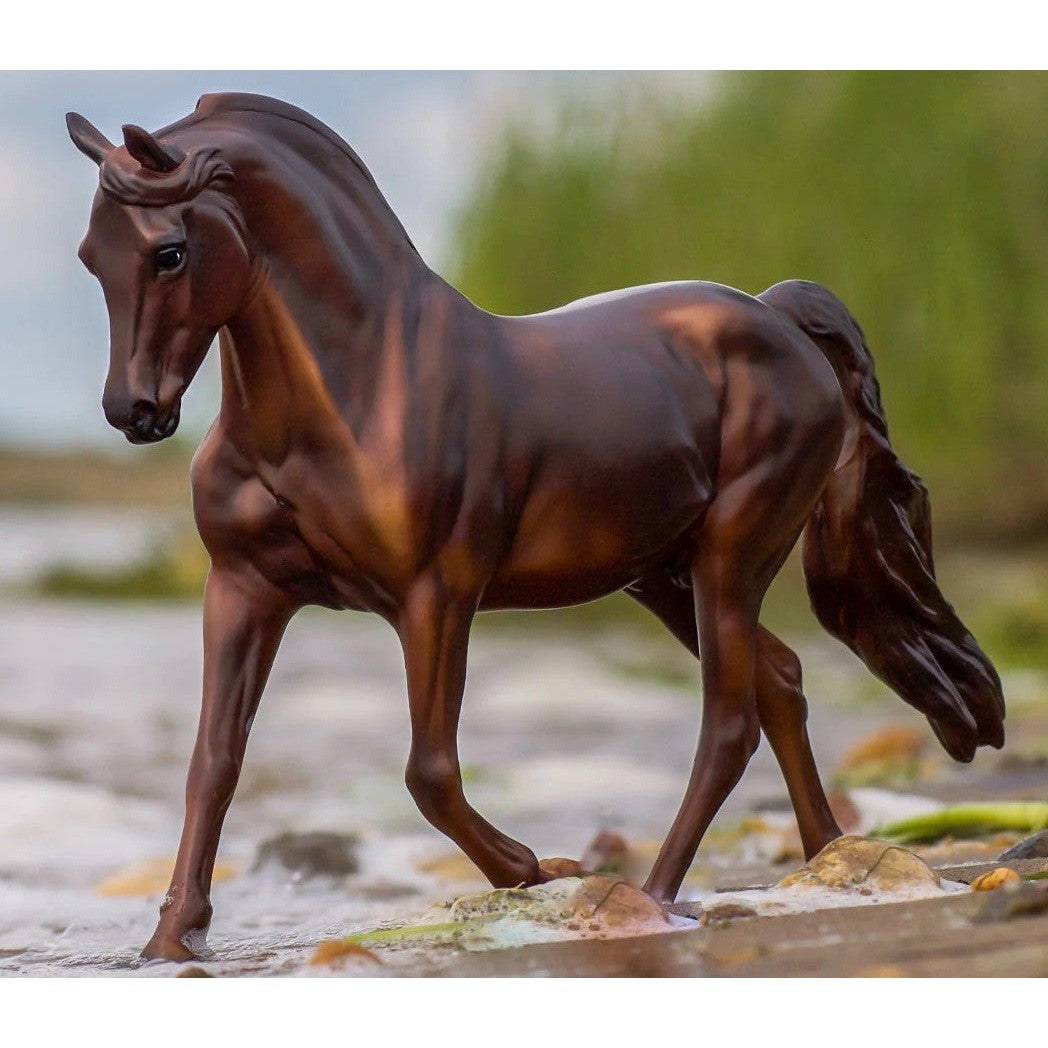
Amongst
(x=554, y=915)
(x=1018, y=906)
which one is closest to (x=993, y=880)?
(x=1018, y=906)

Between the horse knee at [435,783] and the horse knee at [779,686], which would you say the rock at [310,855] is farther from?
the horse knee at [435,783]

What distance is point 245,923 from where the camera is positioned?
11.8ft

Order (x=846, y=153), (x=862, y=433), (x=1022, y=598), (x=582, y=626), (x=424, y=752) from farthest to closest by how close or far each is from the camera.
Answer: (x=582, y=626)
(x=1022, y=598)
(x=846, y=153)
(x=862, y=433)
(x=424, y=752)

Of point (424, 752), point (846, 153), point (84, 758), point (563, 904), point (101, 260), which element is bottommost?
point (84, 758)

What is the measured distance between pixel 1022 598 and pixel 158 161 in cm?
642

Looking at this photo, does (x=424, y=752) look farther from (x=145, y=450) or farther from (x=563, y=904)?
(x=145, y=450)

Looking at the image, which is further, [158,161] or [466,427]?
[466,427]

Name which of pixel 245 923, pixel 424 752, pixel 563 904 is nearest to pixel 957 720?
pixel 563 904

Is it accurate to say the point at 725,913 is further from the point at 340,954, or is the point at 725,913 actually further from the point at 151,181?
the point at 151,181

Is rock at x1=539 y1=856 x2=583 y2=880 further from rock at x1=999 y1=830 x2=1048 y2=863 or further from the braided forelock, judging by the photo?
the braided forelock

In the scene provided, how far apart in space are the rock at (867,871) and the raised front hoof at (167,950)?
1.07 m

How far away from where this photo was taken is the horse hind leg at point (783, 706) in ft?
10.9

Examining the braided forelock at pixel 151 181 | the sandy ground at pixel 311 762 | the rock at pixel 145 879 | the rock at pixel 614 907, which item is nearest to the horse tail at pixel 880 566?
the sandy ground at pixel 311 762

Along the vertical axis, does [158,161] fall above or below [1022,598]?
above
